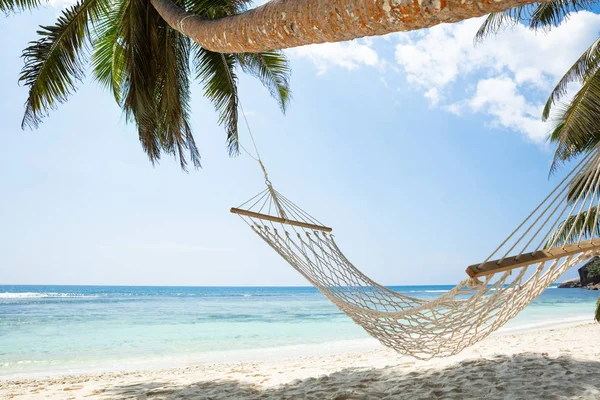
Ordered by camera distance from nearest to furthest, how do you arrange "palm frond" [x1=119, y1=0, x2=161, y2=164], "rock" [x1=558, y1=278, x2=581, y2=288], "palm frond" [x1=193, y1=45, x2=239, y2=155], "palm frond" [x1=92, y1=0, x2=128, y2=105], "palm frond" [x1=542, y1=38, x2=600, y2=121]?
"palm frond" [x1=119, y1=0, x2=161, y2=164] < "palm frond" [x1=92, y1=0, x2=128, y2=105] < "palm frond" [x1=193, y1=45, x2=239, y2=155] < "palm frond" [x1=542, y1=38, x2=600, y2=121] < "rock" [x1=558, y1=278, x2=581, y2=288]

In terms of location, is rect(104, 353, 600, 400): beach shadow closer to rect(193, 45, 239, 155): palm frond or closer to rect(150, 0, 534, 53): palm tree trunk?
rect(150, 0, 534, 53): palm tree trunk

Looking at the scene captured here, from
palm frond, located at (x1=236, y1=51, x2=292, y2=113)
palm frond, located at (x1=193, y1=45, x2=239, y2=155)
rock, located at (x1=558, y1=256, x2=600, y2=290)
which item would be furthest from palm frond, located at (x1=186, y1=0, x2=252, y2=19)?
rock, located at (x1=558, y1=256, x2=600, y2=290)

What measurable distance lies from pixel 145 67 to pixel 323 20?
86.1 inches

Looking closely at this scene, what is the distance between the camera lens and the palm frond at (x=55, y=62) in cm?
271

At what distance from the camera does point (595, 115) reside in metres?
3.77

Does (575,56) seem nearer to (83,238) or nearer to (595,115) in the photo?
(595,115)

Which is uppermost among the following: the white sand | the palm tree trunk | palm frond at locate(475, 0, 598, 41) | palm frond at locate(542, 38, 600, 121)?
palm frond at locate(475, 0, 598, 41)

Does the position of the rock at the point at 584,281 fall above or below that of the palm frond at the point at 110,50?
below

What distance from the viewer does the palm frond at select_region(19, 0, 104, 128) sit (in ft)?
8.88

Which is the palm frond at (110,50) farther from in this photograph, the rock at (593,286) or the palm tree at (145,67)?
the rock at (593,286)

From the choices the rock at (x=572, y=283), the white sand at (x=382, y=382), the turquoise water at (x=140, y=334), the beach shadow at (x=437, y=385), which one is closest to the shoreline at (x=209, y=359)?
the turquoise water at (x=140, y=334)

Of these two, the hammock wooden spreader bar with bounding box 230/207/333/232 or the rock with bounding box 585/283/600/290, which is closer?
the hammock wooden spreader bar with bounding box 230/207/333/232

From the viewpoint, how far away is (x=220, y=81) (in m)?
3.52

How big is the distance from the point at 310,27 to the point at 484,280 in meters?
0.89
